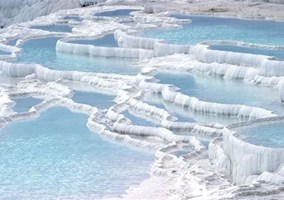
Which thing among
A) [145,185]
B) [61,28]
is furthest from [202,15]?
[145,185]

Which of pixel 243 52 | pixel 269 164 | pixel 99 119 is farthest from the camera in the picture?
pixel 243 52

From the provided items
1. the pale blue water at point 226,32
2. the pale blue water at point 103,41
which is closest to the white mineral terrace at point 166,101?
the pale blue water at point 103,41

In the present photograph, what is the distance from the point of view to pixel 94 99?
1905cm

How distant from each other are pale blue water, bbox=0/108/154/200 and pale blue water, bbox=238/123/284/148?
5.02 ft

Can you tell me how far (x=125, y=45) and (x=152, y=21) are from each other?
3319mm

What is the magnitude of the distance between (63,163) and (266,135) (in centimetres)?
305

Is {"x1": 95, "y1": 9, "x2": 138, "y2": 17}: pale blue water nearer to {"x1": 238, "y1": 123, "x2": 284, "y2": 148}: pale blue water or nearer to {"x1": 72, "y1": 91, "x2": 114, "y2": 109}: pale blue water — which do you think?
{"x1": 72, "y1": 91, "x2": 114, "y2": 109}: pale blue water

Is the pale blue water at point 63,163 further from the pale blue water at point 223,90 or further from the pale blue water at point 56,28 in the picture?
the pale blue water at point 56,28

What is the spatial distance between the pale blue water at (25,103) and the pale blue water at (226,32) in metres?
4.99

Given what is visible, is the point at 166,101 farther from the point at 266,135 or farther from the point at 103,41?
the point at 103,41

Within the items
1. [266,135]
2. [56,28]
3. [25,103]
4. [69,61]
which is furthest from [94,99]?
[56,28]

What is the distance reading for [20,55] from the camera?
936 inches

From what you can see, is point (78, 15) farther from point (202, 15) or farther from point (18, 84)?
point (18, 84)

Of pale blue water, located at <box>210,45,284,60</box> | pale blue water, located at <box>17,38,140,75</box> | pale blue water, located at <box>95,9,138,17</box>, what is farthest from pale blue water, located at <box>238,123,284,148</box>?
pale blue water, located at <box>95,9,138,17</box>
